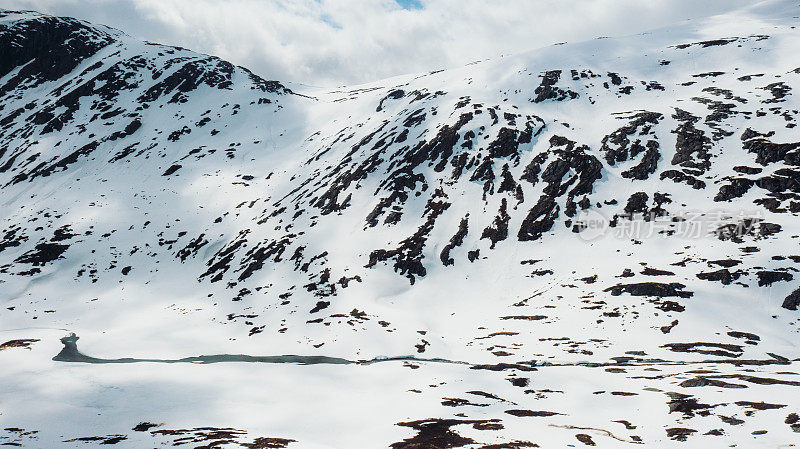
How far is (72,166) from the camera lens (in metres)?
111

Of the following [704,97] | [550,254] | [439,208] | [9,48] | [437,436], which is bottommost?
[437,436]

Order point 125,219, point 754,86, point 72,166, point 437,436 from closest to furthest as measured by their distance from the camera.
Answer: point 437,436 < point 754,86 < point 125,219 < point 72,166

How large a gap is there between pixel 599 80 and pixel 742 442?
8780 cm

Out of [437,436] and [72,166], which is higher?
[72,166]

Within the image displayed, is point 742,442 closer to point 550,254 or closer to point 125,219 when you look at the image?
point 550,254

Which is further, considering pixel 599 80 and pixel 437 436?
pixel 599 80

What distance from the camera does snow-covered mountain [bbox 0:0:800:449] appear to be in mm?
30922

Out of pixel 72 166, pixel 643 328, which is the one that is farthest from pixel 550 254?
pixel 72 166

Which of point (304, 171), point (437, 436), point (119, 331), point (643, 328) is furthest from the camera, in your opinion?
point (304, 171)

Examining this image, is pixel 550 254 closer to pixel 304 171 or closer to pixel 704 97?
pixel 704 97

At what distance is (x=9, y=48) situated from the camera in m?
155

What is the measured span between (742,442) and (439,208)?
5410cm

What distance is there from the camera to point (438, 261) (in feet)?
211

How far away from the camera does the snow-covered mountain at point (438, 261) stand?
101ft
